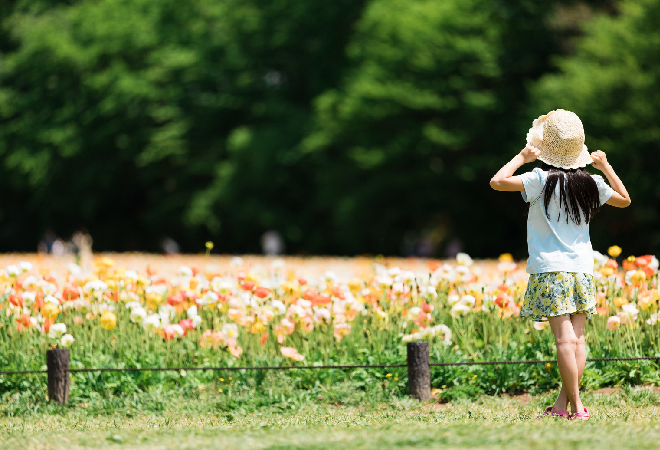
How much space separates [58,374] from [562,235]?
3.71 meters

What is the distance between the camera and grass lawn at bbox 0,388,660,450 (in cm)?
434

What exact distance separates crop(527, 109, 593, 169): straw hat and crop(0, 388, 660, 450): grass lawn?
1.48m

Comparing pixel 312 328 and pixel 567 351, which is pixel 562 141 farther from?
pixel 312 328

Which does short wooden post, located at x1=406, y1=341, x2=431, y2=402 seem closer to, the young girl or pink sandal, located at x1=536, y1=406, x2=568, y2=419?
pink sandal, located at x1=536, y1=406, x2=568, y2=419

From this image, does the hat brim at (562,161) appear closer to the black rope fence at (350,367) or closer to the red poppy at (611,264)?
the black rope fence at (350,367)

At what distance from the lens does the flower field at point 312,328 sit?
21.5 ft

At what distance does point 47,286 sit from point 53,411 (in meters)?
1.46

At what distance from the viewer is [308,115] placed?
33625 millimetres

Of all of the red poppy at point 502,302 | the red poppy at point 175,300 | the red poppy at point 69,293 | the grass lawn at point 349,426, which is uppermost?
the red poppy at point 69,293

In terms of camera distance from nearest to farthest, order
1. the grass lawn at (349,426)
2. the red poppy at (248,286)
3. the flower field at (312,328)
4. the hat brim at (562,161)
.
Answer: the grass lawn at (349,426)
the hat brim at (562,161)
the flower field at (312,328)
the red poppy at (248,286)

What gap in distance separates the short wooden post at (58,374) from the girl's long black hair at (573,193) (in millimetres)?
3598

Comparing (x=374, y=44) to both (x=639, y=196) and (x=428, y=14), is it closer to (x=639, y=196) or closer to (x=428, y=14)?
(x=428, y=14)

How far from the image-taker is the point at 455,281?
299 inches

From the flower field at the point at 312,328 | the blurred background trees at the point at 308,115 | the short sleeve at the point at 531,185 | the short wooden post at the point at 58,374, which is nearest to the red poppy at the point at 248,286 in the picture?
the flower field at the point at 312,328
